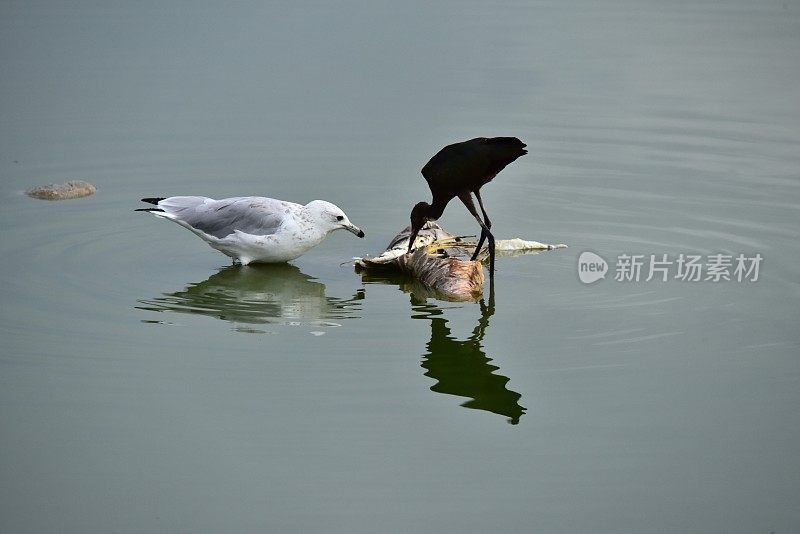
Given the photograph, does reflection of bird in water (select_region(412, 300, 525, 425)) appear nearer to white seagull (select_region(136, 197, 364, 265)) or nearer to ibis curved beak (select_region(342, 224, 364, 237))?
ibis curved beak (select_region(342, 224, 364, 237))

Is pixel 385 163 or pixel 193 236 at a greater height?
pixel 385 163

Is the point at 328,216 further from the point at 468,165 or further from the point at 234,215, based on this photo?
the point at 468,165

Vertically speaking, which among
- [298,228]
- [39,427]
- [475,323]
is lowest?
[39,427]

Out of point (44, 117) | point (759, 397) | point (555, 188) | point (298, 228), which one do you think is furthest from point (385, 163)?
point (759, 397)

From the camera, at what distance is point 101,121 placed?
52.5 feet

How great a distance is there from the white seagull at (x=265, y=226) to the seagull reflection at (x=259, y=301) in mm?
214

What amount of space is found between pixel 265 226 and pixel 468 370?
112 inches

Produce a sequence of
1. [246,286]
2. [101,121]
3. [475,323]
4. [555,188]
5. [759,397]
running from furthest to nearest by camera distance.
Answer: [101,121]
[555,188]
[246,286]
[475,323]
[759,397]

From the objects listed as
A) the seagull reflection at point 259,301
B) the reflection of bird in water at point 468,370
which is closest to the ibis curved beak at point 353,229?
the seagull reflection at point 259,301

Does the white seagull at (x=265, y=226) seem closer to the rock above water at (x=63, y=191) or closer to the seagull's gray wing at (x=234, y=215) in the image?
the seagull's gray wing at (x=234, y=215)

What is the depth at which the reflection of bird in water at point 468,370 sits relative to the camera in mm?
8383

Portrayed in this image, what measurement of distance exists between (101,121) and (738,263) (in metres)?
8.25

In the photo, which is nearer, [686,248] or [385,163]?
[686,248]

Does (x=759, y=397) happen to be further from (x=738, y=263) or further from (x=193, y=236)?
(x=193, y=236)
